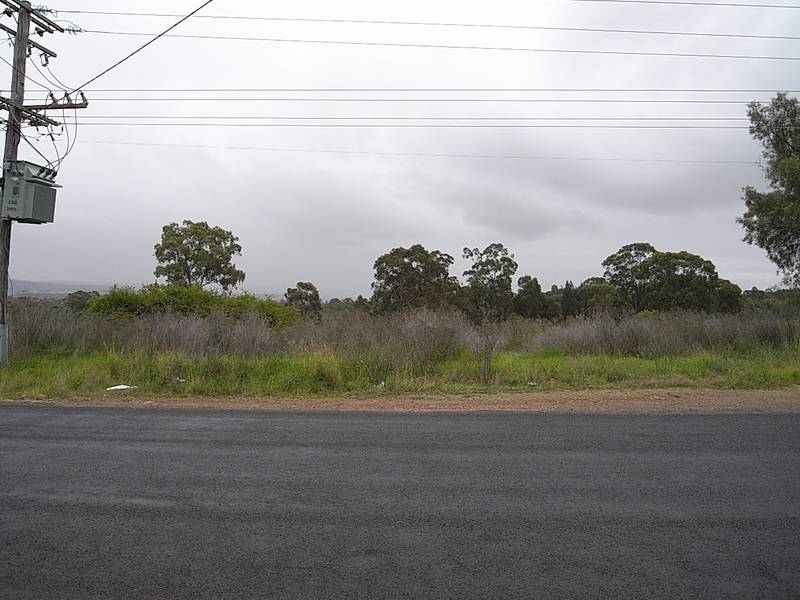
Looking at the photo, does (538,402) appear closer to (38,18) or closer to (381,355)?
(381,355)

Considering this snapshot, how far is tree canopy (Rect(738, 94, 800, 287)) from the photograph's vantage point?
22.0 metres

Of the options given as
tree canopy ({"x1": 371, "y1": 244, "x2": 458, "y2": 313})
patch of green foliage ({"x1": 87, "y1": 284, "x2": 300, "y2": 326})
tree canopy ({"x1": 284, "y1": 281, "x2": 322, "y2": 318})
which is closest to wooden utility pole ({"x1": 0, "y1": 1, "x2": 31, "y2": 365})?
patch of green foliage ({"x1": 87, "y1": 284, "x2": 300, "y2": 326})

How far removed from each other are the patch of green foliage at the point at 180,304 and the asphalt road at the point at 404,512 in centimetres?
1310

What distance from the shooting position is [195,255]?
3728cm

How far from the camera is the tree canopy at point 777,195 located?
2195 centimetres

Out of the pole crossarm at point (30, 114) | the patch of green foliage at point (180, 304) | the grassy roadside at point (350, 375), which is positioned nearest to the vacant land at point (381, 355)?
the grassy roadside at point (350, 375)

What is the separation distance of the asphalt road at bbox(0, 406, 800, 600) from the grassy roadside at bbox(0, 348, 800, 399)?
3910 millimetres

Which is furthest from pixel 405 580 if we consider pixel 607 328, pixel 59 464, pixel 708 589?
pixel 607 328

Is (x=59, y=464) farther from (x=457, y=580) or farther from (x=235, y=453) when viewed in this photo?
(x=457, y=580)

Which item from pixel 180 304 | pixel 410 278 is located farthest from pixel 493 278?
pixel 180 304

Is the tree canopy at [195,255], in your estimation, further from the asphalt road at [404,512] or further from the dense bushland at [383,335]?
the asphalt road at [404,512]

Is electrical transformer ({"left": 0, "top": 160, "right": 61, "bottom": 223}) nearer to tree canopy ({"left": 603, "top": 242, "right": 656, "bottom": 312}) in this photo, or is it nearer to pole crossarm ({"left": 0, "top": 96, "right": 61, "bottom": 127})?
pole crossarm ({"left": 0, "top": 96, "right": 61, "bottom": 127})

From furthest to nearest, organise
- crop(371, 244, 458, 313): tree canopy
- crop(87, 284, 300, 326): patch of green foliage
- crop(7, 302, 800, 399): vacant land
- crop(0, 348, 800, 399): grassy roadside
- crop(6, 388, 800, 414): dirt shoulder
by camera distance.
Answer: crop(371, 244, 458, 313): tree canopy
crop(87, 284, 300, 326): patch of green foliage
crop(7, 302, 800, 399): vacant land
crop(0, 348, 800, 399): grassy roadside
crop(6, 388, 800, 414): dirt shoulder

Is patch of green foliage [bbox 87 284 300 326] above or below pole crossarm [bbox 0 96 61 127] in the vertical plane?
below
